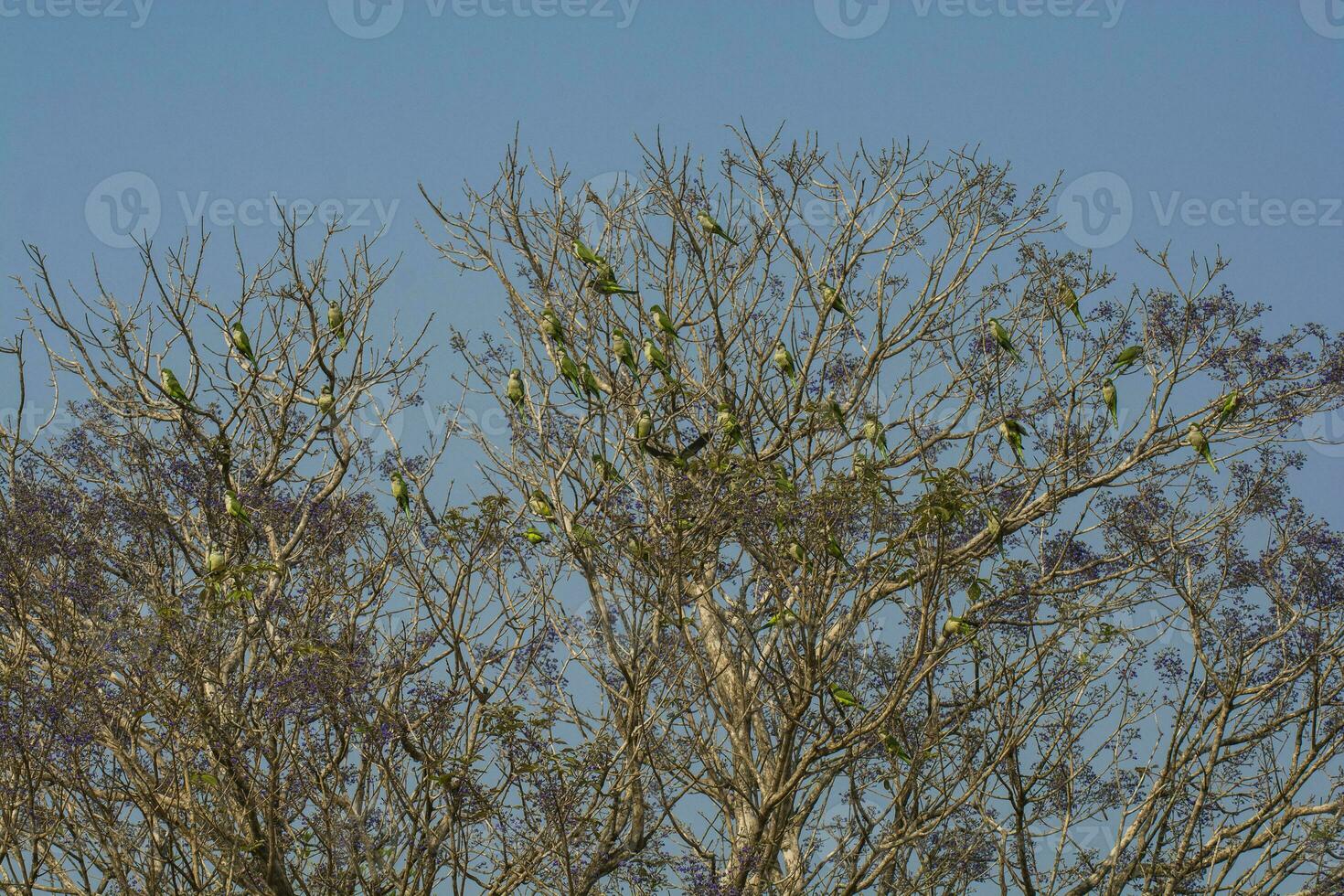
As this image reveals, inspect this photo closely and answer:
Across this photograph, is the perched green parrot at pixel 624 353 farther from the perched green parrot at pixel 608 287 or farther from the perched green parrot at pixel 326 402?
the perched green parrot at pixel 326 402

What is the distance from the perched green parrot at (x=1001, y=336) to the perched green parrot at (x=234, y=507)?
4.42m

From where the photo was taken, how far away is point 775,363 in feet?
29.4

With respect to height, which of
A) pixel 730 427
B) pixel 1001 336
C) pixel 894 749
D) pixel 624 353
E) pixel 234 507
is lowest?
pixel 894 749

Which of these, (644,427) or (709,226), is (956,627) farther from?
(709,226)

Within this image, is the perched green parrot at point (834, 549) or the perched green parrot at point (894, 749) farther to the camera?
the perched green parrot at point (894, 749)

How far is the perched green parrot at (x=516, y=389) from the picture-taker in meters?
8.24

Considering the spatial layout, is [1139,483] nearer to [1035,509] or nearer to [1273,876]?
[1035,509]

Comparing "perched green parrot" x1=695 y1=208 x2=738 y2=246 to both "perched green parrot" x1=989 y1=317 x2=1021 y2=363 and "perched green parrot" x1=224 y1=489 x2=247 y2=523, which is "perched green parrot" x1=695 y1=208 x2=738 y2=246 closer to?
"perched green parrot" x1=989 y1=317 x2=1021 y2=363

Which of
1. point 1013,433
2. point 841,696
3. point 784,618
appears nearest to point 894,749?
point 841,696

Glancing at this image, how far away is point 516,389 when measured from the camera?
8258 mm

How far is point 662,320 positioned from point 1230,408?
11.7ft

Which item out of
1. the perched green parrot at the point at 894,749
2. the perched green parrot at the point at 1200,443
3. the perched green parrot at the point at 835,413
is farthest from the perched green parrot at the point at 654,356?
the perched green parrot at the point at 1200,443

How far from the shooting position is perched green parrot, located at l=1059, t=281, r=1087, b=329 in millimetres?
9273

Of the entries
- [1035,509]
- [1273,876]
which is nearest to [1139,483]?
[1035,509]
